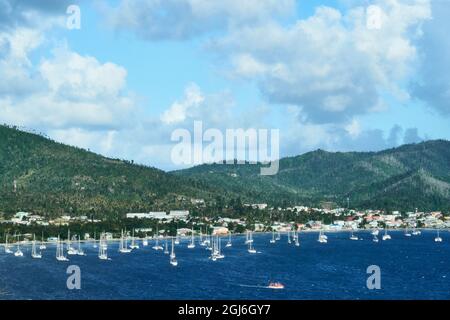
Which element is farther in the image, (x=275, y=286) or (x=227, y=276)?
(x=227, y=276)

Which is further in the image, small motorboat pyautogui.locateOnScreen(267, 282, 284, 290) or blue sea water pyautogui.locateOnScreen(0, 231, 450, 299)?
small motorboat pyautogui.locateOnScreen(267, 282, 284, 290)

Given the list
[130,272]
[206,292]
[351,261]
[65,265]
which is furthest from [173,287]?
[351,261]

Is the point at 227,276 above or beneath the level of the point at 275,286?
above

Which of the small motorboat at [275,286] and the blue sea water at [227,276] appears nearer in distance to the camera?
the blue sea water at [227,276]
